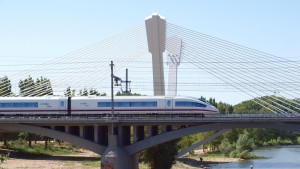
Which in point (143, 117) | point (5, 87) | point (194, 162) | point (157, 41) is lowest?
point (194, 162)

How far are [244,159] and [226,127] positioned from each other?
34.2m

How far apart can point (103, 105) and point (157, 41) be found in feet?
29.8

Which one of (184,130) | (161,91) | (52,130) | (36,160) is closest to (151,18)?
(161,91)

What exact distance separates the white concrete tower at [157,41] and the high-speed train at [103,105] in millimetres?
2476

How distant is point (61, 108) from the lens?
177ft

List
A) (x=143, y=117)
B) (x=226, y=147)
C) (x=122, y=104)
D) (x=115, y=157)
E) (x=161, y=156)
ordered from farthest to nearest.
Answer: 1. (x=226, y=147)
2. (x=161, y=156)
3. (x=122, y=104)
4. (x=143, y=117)
5. (x=115, y=157)

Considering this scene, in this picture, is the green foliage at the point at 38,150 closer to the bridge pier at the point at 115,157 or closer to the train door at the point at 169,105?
the bridge pier at the point at 115,157

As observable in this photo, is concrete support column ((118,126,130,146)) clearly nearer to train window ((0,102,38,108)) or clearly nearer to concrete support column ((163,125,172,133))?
concrete support column ((163,125,172,133))

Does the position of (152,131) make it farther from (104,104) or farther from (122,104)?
(104,104)

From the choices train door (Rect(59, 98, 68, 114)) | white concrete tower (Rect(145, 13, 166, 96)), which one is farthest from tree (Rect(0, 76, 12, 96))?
white concrete tower (Rect(145, 13, 166, 96))

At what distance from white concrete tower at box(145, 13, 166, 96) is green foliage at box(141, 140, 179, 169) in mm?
7239

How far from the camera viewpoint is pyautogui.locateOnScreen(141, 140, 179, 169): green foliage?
172 ft

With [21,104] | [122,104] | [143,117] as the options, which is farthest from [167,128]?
[21,104]

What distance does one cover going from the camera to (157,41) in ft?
161
